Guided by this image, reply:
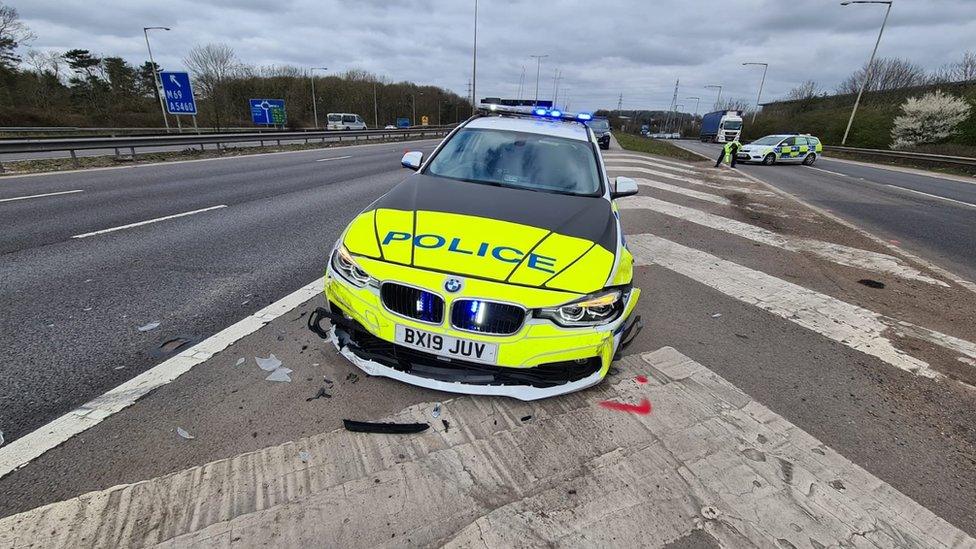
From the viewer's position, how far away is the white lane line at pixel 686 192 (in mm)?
9828

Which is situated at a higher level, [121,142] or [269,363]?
[121,142]

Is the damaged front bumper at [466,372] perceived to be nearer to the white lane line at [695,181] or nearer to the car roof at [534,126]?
the car roof at [534,126]

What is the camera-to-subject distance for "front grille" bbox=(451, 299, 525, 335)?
2.32 meters

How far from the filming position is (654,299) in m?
4.25

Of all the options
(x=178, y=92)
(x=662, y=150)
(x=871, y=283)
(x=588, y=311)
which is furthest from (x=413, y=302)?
(x=178, y=92)

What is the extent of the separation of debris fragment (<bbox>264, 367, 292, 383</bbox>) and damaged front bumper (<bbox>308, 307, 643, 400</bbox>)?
470 millimetres

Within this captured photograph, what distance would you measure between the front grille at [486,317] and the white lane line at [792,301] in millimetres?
3047

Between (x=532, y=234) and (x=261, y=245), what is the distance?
4113 millimetres

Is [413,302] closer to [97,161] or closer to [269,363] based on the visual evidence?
[269,363]

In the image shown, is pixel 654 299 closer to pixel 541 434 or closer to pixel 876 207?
pixel 541 434

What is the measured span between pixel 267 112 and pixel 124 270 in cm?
4143

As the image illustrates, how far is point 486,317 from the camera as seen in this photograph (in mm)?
2342

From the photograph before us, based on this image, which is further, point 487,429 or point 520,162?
point 520,162

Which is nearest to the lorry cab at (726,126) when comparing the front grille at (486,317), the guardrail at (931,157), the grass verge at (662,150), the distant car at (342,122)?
the guardrail at (931,157)
